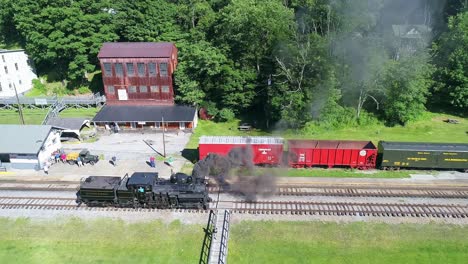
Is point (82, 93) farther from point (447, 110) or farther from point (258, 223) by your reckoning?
point (447, 110)

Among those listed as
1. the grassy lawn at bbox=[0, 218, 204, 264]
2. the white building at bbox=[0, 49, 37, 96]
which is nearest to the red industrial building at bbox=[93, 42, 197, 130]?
the white building at bbox=[0, 49, 37, 96]

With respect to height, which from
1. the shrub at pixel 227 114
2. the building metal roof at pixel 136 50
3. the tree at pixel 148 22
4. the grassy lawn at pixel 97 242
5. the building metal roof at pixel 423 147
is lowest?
the grassy lawn at pixel 97 242

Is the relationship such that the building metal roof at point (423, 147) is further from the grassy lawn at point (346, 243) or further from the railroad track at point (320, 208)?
the grassy lawn at point (346, 243)

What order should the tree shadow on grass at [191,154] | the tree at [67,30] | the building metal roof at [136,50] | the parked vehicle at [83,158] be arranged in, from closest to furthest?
the parked vehicle at [83,158], the tree shadow on grass at [191,154], the building metal roof at [136,50], the tree at [67,30]

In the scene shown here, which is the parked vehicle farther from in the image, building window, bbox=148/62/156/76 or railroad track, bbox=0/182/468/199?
building window, bbox=148/62/156/76

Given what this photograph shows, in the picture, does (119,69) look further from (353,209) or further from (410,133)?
(410,133)

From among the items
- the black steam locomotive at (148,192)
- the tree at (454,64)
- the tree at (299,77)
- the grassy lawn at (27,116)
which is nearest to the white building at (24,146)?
the black steam locomotive at (148,192)

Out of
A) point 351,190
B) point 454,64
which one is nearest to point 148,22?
point 351,190

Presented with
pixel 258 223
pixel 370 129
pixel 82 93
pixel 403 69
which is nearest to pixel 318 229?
pixel 258 223
